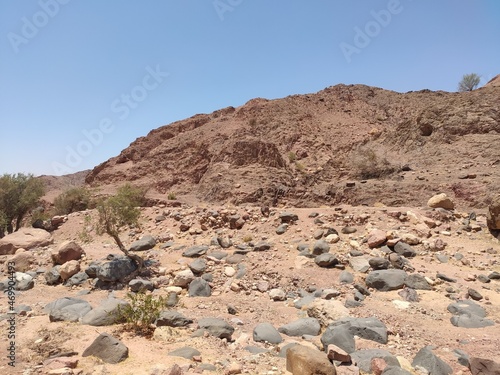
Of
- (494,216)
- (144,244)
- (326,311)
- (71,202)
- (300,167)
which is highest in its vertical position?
(300,167)

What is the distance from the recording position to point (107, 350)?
403cm

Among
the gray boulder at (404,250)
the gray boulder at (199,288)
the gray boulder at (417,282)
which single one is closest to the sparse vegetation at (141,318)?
the gray boulder at (199,288)

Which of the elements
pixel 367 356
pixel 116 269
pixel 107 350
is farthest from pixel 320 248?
pixel 107 350

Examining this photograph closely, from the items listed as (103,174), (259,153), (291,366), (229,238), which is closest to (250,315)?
(291,366)

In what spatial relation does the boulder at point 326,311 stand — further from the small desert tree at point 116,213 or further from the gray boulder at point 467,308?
the small desert tree at point 116,213

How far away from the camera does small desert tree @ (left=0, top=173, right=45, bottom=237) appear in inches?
682

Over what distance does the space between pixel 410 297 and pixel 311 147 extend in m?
27.6

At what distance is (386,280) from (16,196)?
1841cm

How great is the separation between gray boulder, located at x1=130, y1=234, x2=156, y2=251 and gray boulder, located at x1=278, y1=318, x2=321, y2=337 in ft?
18.7

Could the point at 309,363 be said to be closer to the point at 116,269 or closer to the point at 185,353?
the point at 185,353

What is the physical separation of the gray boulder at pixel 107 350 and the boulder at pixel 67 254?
551 cm

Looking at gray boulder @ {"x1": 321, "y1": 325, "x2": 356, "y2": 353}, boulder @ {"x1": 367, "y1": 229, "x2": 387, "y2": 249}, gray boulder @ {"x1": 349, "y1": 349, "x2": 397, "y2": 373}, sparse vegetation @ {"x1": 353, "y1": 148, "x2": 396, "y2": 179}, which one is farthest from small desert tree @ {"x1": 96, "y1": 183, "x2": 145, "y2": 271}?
sparse vegetation @ {"x1": 353, "y1": 148, "x2": 396, "y2": 179}

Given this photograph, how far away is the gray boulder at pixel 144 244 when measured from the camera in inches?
379

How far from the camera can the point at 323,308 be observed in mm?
5328
